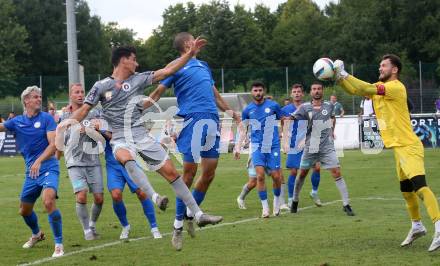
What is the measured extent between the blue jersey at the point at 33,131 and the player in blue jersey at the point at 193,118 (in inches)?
66.7

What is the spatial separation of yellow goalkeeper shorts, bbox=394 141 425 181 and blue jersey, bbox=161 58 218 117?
7.99ft

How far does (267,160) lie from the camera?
49.6 feet

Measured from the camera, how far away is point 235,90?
4919cm

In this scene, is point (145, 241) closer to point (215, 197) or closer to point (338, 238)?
point (338, 238)

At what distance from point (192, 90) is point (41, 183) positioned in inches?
95.1

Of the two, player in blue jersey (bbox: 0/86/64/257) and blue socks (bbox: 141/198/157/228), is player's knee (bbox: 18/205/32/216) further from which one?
blue socks (bbox: 141/198/157/228)

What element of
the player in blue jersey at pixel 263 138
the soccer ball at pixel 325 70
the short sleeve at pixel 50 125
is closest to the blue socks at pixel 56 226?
the short sleeve at pixel 50 125

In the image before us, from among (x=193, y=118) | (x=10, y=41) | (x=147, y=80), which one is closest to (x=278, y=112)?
(x=193, y=118)

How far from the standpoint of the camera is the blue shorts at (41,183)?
1093 cm

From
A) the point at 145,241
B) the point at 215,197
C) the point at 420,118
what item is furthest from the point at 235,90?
the point at 145,241

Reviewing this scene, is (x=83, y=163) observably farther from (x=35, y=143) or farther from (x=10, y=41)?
(x=10, y=41)

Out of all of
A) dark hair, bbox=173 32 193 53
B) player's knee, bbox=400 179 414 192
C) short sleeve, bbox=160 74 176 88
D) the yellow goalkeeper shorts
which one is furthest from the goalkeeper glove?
short sleeve, bbox=160 74 176 88

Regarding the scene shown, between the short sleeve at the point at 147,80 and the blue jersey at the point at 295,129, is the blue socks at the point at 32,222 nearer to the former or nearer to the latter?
the short sleeve at the point at 147,80

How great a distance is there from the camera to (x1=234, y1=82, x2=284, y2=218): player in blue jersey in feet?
49.0
